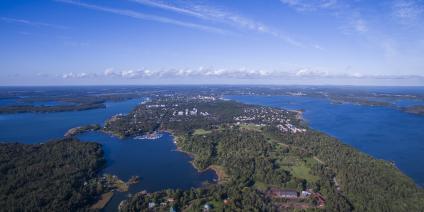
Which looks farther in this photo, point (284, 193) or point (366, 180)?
point (366, 180)

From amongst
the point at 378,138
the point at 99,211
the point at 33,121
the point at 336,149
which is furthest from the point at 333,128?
the point at 33,121

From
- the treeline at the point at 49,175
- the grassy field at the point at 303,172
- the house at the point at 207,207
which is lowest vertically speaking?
the house at the point at 207,207

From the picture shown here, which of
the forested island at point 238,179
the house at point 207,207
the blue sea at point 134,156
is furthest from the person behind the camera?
the blue sea at point 134,156

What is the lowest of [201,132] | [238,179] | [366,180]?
[238,179]

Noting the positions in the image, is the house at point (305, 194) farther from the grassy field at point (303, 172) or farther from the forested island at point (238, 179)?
the grassy field at point (303, 172)

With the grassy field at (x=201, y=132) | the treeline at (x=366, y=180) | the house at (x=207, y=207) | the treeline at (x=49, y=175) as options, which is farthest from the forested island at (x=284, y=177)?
the treeline at (x=49, y=175)

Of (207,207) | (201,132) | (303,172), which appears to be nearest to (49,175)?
(207,207)

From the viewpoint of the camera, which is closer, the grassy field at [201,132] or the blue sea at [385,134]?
the blue sea at [385,134]

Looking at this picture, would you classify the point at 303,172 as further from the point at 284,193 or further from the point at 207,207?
the point at 207,207

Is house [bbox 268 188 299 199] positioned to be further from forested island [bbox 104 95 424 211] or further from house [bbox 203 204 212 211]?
house [bbox 203 204 212 211]
